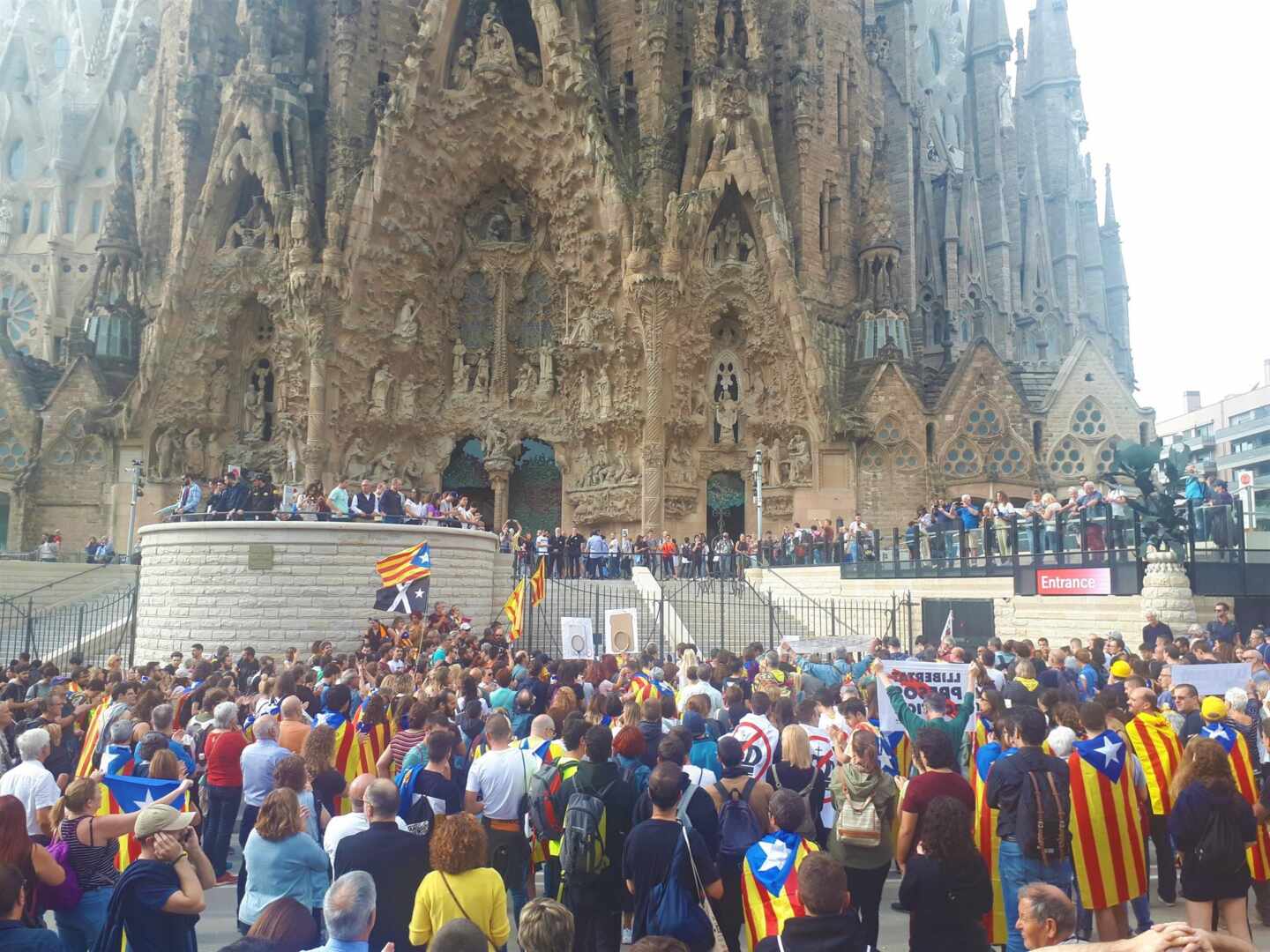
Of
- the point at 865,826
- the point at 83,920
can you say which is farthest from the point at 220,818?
the point at 865,826

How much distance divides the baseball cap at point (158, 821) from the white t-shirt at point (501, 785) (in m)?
2.24

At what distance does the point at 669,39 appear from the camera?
118 feet

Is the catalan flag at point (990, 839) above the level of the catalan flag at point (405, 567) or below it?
below

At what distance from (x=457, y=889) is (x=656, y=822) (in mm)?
1135

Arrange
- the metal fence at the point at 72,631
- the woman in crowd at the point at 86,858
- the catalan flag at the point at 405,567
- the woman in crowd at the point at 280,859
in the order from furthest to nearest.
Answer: the metal fence at the point at 72,631
the catalan flag at the point at 405,567
the woman in crowd at the point at 86,858
the woman in crowd at the point at 280,859

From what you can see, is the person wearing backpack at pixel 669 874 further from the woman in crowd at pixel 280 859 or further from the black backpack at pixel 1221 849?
the black backpack at pixel 1221 849

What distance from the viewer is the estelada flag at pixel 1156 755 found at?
6551mm

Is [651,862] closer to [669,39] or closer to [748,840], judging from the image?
[748,840]

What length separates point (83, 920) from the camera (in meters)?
4.76

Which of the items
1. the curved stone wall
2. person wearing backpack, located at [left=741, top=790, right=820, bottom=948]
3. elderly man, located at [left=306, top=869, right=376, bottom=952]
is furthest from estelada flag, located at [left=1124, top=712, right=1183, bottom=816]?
the curved stone wall

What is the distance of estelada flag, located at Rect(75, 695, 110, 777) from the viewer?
7777 mm

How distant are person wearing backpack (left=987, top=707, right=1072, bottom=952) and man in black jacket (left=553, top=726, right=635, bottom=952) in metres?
2.14

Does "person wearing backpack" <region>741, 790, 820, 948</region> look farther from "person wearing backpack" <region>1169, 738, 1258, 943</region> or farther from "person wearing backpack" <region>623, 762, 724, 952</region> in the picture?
"person wearing backpack" <region>1169, 738, 1258, 943</region>

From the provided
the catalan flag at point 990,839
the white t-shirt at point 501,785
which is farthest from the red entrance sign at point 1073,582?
the white t-shirt at point 501,785
